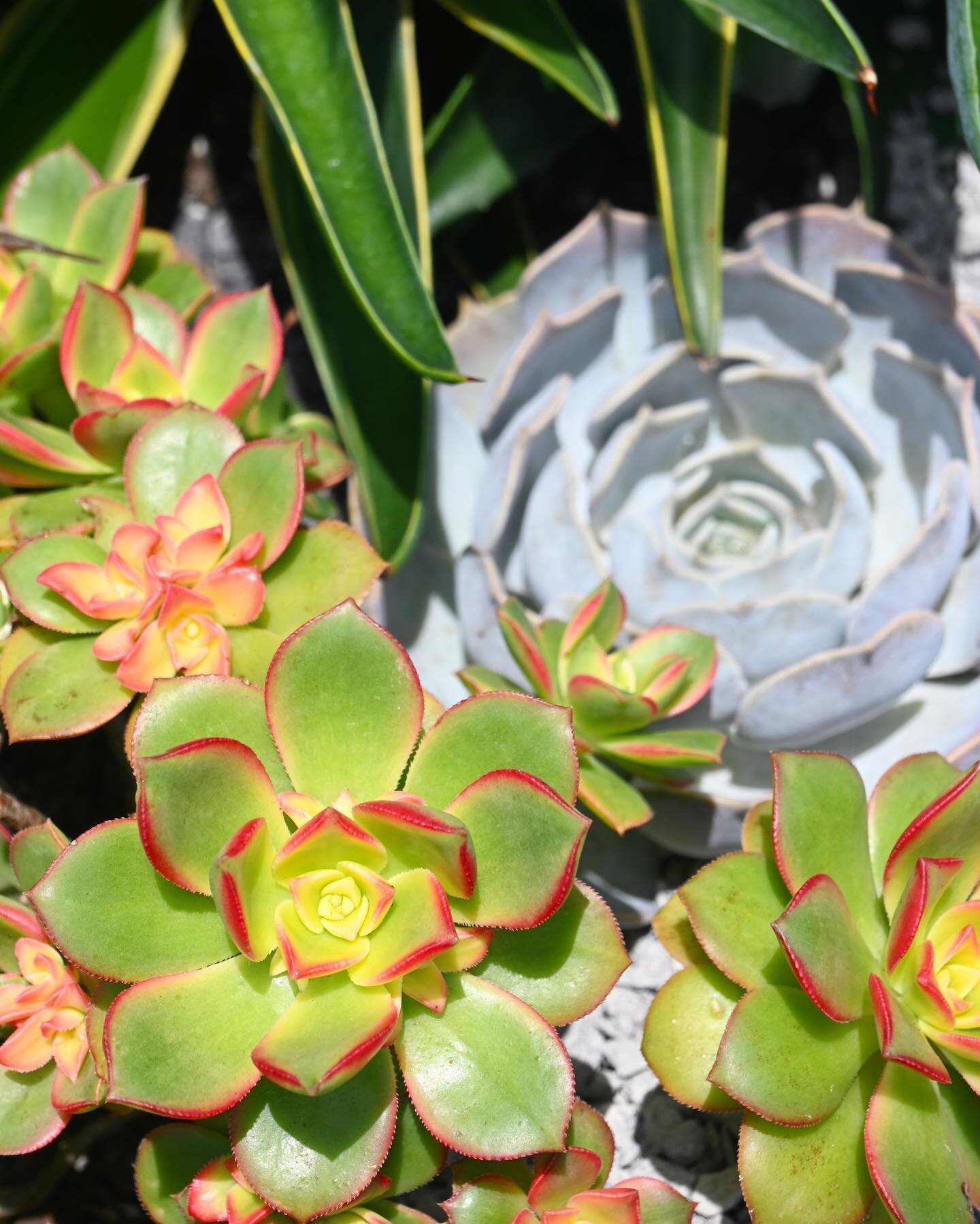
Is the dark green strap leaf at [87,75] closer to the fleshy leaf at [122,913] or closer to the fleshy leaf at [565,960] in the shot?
the fleshy leaf at [122,913]

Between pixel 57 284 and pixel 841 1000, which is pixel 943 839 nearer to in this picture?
pixel 841 1000

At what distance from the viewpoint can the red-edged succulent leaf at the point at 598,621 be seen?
0.87 meters

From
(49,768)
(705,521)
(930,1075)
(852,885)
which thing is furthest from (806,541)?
(49,768)

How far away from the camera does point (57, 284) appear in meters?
0.96

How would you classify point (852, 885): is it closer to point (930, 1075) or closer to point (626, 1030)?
point (930, 1075)

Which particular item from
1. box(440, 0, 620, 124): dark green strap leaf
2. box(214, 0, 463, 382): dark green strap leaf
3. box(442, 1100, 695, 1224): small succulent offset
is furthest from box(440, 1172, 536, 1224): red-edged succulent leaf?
box(440, 0, 620, 124): dark green strap leaf

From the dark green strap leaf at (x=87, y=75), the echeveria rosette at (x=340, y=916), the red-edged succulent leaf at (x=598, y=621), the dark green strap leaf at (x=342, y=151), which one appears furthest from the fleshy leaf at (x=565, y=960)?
the dark green strap leaf at (x=87, y=75)

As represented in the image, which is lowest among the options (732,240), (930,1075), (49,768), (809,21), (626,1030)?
(626,1030)

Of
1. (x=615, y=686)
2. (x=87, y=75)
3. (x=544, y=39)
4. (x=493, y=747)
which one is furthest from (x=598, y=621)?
(x=87, y=75)

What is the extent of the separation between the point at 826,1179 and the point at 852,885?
18 centimetres

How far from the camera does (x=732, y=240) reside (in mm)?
1446

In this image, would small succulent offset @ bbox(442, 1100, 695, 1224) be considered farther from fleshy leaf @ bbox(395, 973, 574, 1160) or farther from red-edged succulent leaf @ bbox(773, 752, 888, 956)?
red-edged succulent leaf @ bbox(773, 752, 888, 956)

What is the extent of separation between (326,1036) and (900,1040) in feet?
1.09

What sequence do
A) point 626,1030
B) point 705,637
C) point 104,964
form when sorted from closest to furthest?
point 104,964, point 705,637, point 626,1030
